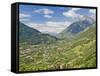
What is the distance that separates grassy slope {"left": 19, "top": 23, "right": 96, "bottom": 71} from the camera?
8.52 ft

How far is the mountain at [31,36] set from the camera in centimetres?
256

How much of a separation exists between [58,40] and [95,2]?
59 cm

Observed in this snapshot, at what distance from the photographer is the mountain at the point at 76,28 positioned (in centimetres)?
275

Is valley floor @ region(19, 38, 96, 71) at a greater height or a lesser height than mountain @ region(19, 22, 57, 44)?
lesser

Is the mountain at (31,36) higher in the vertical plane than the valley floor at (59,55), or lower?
higher

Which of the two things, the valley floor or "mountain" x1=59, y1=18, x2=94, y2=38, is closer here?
the valley floor

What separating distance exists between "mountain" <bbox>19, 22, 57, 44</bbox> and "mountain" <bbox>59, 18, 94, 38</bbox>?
0.13m

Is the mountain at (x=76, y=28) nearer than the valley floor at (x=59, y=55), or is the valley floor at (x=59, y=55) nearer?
the valley floor at (x=59, y=55)

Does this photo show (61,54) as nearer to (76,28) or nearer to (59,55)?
(59,55)

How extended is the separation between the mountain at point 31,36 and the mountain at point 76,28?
0.13 metres

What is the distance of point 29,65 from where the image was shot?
8.52 feet

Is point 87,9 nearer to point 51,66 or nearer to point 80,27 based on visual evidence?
point 80,27

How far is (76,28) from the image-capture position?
2.80 metres

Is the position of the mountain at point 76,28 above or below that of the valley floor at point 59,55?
above
